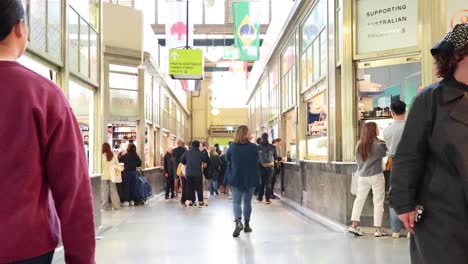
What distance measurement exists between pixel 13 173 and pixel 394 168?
151 centimetres

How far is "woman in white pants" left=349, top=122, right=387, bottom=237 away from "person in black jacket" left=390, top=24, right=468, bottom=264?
15.0 ft

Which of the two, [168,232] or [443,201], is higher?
[443,201]

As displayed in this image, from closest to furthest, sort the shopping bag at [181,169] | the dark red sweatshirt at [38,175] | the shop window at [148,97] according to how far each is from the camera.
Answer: the dark red sweatshirt at [38,175] < the shopping bag at [181,169] < the shop window at [148,97]

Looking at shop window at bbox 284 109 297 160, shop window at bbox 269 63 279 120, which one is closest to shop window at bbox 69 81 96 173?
shop window at bbox 284 109 297 160

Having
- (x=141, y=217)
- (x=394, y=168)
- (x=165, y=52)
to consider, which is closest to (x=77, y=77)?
(x=141, y=217)

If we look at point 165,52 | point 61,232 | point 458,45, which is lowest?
point 61,232

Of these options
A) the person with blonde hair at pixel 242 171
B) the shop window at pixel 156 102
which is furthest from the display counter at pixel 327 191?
the shop window at pixel 156 102

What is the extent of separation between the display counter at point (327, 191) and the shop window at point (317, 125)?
260 mm

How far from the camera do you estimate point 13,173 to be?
1392mm

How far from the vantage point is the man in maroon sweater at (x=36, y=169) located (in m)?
1.38

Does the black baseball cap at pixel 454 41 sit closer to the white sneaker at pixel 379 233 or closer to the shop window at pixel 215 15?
the white sneaker at pixel 379 233

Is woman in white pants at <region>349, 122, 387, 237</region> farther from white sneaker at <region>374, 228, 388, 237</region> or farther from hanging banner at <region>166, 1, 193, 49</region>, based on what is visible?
hanging banner at <region>166, 1, 193, 49</region>

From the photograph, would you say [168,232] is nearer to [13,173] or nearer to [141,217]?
[141,217]

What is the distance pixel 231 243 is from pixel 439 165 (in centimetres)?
469
